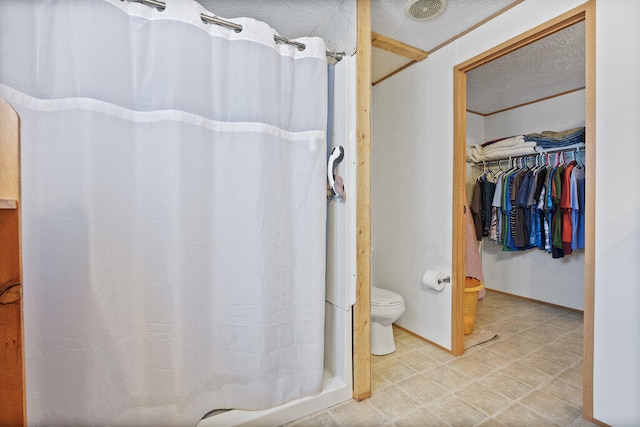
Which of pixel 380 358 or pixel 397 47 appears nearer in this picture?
pixel 380 358

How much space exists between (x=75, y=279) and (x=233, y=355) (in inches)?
27.6

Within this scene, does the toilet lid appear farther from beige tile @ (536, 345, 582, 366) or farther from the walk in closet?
the walk in closet

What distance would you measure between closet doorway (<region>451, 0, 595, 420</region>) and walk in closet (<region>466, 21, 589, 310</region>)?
2.22 ft

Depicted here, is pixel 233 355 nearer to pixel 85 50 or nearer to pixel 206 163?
pixel 206 163

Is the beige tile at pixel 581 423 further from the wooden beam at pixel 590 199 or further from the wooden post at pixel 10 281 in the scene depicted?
the wooden post at pixel 10 281

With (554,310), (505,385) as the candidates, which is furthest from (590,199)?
(554,310)

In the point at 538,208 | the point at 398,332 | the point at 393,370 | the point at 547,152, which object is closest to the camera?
the point at 393,370

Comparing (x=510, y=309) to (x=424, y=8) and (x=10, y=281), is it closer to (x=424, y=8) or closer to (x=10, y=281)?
(x=424, y=8)

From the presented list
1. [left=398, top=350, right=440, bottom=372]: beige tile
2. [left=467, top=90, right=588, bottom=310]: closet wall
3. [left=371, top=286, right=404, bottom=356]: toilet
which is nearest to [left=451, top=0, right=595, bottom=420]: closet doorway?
[left=398, top=350, right=440, bottom=372]: beige tile

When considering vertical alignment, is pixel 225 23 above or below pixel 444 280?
above

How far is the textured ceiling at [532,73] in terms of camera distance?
2213mm

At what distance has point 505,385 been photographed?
174 cm

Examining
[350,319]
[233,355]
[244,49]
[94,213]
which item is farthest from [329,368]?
[244,49]

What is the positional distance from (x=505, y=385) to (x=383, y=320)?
0.78 metres
